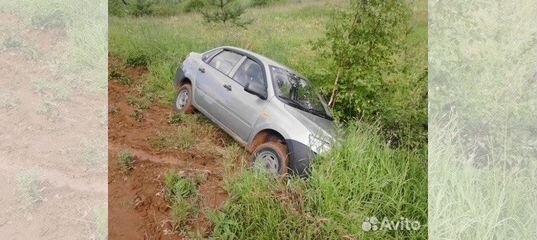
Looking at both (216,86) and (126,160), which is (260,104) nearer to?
(216,86)

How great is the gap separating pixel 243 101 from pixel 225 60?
8.5 inches

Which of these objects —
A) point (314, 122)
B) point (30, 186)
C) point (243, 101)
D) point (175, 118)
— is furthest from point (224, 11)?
point (30, 186)

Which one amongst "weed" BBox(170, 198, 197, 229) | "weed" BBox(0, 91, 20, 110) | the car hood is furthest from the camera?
"weed" BBox(0, 91, 20, 110)

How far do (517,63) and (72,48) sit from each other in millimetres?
2213

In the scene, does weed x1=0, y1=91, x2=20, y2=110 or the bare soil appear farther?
weed x1=0, y1=91, x2=20, y2=110

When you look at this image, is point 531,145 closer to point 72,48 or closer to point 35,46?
point 72,48

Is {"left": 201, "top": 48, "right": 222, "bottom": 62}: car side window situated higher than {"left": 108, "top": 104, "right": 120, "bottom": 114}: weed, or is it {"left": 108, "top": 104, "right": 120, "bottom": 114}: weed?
{"left": 201, "top": 48, "right": 222, "bottom": 62}: car side window

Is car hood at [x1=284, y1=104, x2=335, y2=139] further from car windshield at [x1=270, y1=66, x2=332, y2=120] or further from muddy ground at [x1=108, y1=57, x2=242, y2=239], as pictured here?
muddy ground at [x1=108, y1=57, x2=242, y2=239]

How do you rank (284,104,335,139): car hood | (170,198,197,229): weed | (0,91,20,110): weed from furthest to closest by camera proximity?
(0,91,20,110): weed → (284,104,335,139): car hood → (170,198,197,229): weed

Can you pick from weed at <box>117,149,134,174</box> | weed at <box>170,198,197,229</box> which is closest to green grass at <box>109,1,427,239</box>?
weed at <box>170,198,197,229</box>

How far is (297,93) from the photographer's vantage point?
2463 millimetres

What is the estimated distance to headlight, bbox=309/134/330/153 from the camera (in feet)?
7.79

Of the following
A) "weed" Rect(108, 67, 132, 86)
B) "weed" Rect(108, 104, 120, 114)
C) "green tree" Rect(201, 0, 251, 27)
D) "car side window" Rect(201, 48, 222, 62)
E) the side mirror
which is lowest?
"weed" Rect(108, 104, 120, 114)

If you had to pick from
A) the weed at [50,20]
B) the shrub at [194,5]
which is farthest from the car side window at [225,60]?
the weed at [50,20]
